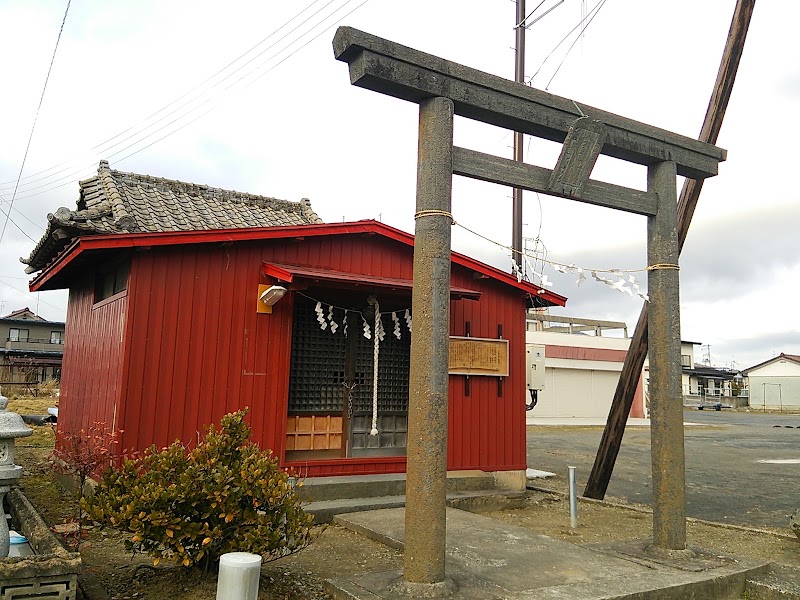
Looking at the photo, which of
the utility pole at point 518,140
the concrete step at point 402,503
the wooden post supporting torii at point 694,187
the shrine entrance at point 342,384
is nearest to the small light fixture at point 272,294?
the shrine entrance at point 342,384

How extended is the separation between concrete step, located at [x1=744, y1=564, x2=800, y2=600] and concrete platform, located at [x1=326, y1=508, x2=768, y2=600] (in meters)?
0.05

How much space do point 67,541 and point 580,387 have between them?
2443cm

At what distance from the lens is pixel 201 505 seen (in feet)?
14.6

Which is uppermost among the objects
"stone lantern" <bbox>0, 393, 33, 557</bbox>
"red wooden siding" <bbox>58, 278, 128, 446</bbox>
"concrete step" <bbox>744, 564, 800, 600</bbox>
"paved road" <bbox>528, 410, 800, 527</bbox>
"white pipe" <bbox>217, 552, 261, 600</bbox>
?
"red wooden siding" <bbox>58, 278, 128, 446</bbox>

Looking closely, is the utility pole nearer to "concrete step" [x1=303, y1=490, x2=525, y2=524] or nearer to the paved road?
the paved road

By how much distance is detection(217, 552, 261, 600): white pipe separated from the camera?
138 inches

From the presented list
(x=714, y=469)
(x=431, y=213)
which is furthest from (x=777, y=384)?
(x=431, y=213)

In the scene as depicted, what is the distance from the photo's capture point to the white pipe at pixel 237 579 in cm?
351

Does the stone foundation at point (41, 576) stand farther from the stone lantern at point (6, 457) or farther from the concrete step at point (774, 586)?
the concrete step at point (774, 586)

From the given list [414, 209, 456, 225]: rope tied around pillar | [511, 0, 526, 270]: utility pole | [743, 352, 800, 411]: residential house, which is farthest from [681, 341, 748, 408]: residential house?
[414, 209, 456, 225]: rope tied around pillar

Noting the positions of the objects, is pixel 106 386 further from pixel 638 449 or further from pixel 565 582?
pixel 638 449

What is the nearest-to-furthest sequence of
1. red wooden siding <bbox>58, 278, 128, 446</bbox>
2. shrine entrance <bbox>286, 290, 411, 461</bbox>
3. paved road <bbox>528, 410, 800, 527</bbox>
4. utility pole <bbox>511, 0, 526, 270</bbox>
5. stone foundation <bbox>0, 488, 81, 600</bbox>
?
1. stone foundation <bbox>0, 488, 81, 600</bbox>
2. red wooden siding <bbox>58, 278, 128, 446</bbox>
3. shrine entrance <bbox>286, 290, 411, 461</bbox>
4. paved road <bbox>528, 410, 800, 527</bbox>
5. utility pole <bbox>511, 0, 526, 270</bbox>

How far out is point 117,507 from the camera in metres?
4.34

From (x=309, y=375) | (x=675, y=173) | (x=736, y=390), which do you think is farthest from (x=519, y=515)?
(x=736, y=390)
